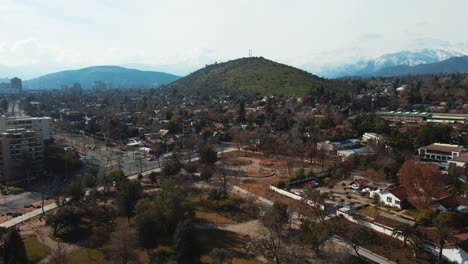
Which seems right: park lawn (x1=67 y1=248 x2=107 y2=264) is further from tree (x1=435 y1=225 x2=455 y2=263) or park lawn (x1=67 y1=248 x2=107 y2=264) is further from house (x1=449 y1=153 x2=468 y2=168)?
house (x1=449 y1=153 x2=468 y2=168)

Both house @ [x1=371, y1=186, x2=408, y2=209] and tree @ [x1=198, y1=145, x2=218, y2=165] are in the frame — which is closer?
house @ [x1=371, y1=186, x2=408, y2=209]

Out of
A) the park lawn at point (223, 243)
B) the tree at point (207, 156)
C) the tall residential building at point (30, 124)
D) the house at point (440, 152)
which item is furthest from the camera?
the tall residential building at point (30, 124)

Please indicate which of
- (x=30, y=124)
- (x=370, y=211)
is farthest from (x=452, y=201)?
(x=30, y=124)

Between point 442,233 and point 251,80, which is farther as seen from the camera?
point 251,80

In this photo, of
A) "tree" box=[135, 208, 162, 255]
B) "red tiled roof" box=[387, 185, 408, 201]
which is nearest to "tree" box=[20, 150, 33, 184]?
"tree" box=[135, 208, 162, 255]

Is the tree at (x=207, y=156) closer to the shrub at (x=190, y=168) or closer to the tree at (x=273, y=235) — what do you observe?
the shrub at (x=190, y=168)

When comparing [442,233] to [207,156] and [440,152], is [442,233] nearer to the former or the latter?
[440,152]

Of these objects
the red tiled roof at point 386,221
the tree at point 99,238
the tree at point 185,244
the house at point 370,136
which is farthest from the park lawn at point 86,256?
the house at point 370,136
